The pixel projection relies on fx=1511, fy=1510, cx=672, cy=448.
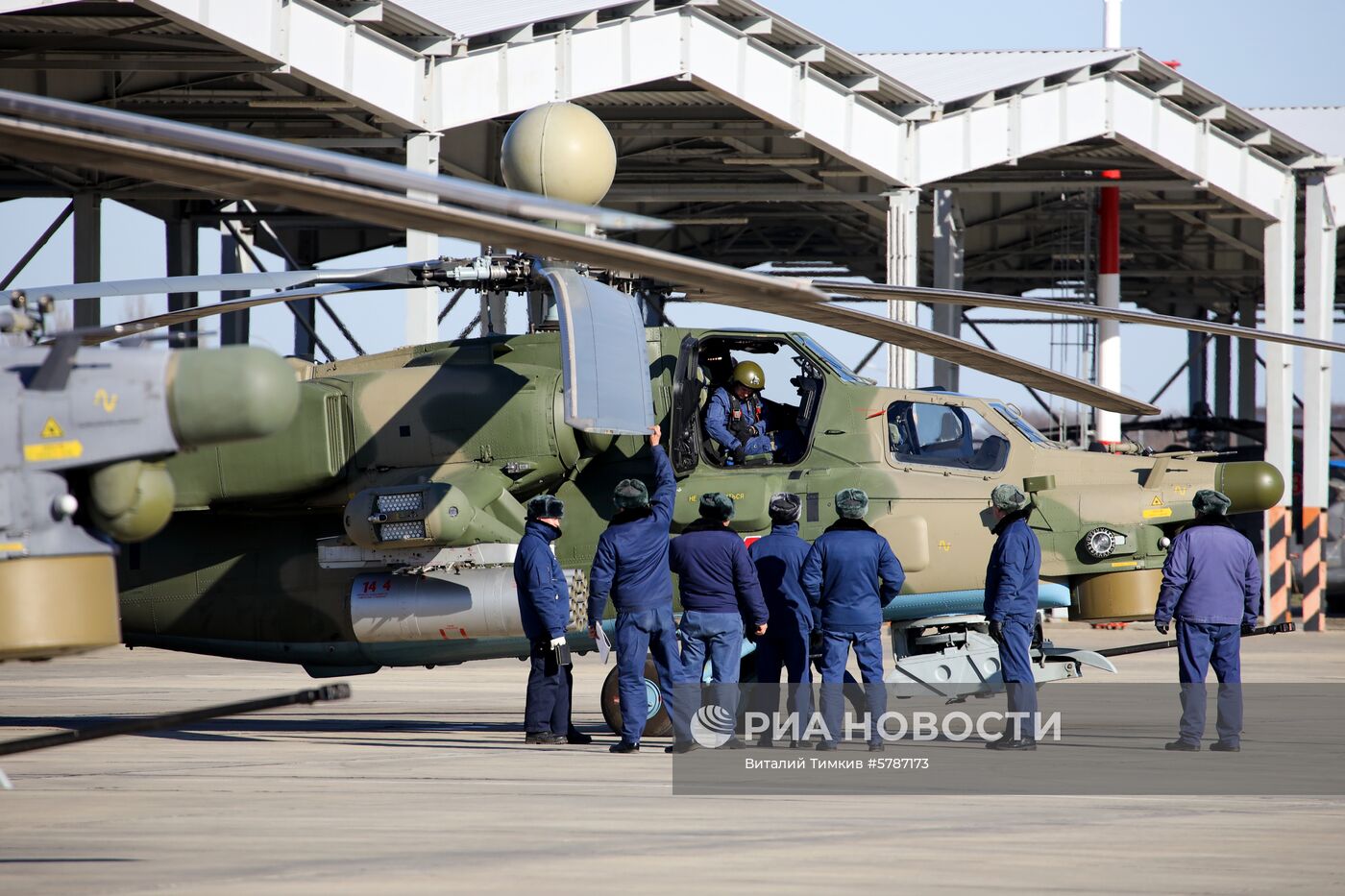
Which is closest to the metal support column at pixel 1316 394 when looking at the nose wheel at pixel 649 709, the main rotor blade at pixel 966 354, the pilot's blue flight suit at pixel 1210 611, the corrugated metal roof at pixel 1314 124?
the corrugated metal roof at pixel 1314 124

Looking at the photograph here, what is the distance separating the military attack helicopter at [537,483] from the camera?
417 inches

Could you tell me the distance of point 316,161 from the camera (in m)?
4.71

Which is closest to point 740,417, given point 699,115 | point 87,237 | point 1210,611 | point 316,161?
point 1210,611

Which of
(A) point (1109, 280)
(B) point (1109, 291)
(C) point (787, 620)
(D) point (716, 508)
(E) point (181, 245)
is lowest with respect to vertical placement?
(C) point (787, 620)

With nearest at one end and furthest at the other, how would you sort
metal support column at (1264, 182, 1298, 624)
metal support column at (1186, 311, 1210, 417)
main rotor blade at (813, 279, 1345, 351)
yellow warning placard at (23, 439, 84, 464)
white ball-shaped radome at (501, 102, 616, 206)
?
yellow warning placard at (23, 439, 84, 464)
main rotor blade at (813, 279, 1345, 351)
white ball-shaped radome at (501, 102, 616, 206)
metal support column at (1264, 182, 1298, 624)
metal support column at (1186, 311, 1210, 417)

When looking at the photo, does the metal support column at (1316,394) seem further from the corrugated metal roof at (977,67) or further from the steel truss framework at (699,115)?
the corrugated metal roof at (977,67)

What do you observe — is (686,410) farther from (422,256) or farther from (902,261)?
(902,261)

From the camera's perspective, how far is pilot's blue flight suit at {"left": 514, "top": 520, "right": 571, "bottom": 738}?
1020 cm

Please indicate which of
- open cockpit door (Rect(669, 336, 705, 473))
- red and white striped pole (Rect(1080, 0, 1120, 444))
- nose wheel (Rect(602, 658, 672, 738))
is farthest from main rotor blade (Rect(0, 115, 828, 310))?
red and white striped pole (Rect(1080, 0, 1120, 444))

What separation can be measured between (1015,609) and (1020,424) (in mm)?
2210

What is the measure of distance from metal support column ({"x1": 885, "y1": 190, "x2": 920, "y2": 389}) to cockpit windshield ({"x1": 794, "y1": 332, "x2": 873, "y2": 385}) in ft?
26.4

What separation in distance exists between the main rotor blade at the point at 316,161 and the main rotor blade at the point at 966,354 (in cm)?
494

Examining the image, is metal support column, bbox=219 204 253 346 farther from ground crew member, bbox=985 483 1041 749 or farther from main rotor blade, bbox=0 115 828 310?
main rotor blade, bbox=0 115 828 310

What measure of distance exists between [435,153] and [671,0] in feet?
13.0
